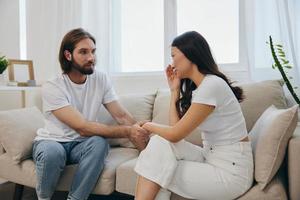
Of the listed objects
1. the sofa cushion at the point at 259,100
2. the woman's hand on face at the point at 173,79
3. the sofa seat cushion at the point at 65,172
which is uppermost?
the woman's hand on face at the point at 173,79

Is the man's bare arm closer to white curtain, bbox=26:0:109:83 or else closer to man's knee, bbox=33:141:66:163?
man's knee, bbox=33:141:66:163

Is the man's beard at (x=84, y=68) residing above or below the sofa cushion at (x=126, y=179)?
above

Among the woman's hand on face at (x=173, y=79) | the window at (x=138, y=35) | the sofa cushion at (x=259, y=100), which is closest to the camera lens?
the woman's hand on face at (x=173, y=79)

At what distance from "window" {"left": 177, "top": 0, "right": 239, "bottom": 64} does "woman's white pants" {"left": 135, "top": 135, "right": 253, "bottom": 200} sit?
1.44 meters

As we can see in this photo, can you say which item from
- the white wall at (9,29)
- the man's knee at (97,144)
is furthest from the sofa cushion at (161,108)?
the white wall at (9,29)

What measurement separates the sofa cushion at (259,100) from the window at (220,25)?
69cm

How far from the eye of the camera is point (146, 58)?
3.03 metres

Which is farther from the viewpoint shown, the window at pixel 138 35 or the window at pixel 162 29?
the window at pixel 138 35

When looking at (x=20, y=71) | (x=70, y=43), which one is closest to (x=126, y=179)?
(x=70, y=43)

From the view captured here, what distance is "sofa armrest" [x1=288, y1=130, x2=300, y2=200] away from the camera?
1.35 m

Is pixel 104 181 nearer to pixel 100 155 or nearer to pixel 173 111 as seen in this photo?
pixel 100 155

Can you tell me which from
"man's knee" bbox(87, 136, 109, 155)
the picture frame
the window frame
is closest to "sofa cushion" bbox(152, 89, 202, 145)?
"man's knee" bbox(87, 136, 109, 155)

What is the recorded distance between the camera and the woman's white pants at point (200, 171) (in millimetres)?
1338

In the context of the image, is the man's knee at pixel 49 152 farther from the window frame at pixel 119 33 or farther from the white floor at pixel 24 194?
the window frame at pixel 119 33
